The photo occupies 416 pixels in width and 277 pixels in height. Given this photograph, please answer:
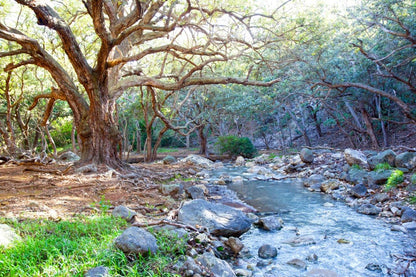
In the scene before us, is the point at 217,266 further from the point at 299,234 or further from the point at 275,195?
the point at 275,195

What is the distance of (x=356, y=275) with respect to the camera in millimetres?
3949

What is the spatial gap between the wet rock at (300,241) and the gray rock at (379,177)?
4.20 m

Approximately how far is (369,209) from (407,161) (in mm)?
2741

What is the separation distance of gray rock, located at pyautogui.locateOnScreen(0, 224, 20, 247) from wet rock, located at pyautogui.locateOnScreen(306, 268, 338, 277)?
3525mm

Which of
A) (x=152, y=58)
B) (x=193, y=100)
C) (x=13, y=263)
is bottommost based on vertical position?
(x=13, y=263)

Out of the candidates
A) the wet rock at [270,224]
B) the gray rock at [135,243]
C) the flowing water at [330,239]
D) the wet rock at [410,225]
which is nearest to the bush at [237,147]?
the flowing water at [330,239]

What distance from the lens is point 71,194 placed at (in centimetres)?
626

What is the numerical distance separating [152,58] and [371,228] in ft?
37.9

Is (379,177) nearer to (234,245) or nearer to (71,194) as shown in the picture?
(234,245)

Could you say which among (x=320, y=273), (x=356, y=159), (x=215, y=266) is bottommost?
(x=320, y=273)

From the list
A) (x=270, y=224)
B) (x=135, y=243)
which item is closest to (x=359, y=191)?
(x=270, y=224)

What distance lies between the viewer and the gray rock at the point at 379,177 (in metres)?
8.16

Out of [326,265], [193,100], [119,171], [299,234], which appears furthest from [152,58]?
[326,265]

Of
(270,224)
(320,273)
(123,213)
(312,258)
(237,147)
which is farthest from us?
(237,147)
